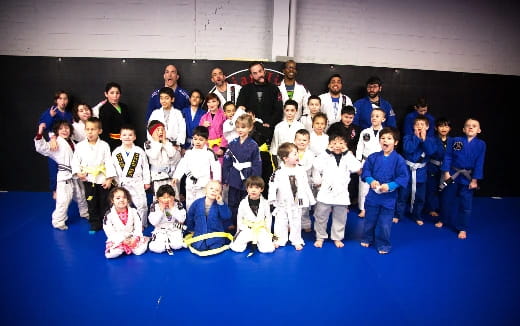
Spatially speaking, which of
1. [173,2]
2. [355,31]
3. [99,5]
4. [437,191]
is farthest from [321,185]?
[99,5]

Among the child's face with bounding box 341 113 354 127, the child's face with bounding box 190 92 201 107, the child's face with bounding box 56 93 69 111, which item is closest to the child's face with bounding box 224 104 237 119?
the child's face with bounding box 190 92 201 107

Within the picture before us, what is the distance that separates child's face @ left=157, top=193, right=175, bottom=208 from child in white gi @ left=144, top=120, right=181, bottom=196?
1.83ft

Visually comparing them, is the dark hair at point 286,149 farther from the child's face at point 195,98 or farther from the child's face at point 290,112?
the child's face at point 195,98

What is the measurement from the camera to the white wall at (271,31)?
5465 millimetres

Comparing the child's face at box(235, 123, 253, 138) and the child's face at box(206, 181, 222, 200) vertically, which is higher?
the child's face at box(235, 123, 253, 138)

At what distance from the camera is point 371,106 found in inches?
198

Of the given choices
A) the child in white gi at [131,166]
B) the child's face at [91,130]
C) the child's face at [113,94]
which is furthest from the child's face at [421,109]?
the child's face at [91,130]

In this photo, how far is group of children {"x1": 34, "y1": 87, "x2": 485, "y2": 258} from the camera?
3.52 m

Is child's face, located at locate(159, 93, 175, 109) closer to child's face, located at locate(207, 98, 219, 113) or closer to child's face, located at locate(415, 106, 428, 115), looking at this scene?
child's face, located at locate(207, 98, 219, 113)

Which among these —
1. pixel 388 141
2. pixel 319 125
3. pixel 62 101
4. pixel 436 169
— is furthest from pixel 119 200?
pixel 436 169

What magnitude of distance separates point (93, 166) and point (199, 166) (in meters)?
1.31

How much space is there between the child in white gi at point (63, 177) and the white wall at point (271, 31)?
1999mm

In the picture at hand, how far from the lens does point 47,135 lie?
509cm

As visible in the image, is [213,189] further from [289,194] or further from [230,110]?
[230,110]
